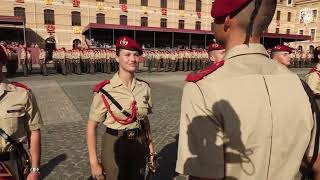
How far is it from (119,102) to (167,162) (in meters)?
2.29

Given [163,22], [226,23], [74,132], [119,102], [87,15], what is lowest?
[74,132]

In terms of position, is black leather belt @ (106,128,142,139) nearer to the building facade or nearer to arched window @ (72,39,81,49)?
the building facade

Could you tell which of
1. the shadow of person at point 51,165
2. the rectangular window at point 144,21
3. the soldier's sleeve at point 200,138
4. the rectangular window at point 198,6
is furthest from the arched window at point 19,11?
the soldier's sleeve at point 200,138

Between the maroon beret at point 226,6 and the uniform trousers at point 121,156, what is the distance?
1.90m

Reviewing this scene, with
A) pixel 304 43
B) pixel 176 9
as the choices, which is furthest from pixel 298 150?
pixel 304 43

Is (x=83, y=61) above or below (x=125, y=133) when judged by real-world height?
above

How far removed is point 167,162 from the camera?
4824 millimetres

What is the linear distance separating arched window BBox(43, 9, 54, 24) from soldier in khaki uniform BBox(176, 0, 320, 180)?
106ft

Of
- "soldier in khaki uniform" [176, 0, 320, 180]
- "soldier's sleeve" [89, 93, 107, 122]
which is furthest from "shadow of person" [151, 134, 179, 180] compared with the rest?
"soldier in khaki uniform" [176, 0, 320, 180]

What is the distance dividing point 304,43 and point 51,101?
46.1 metres

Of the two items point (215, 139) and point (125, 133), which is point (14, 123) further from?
point (215, 139)

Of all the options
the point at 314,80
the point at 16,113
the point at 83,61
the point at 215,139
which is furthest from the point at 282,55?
the point at 83,61

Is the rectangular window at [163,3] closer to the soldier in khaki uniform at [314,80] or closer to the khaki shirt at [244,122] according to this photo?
the soldier in khaki uniform at [314,80]

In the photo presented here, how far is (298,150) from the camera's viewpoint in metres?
1.26
